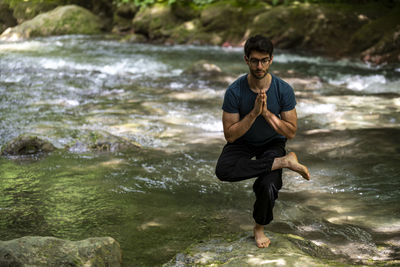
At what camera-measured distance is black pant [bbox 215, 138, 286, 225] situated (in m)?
3.58

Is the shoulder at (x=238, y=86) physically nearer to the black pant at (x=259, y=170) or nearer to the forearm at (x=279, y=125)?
the forearm at (x=279, y=125)

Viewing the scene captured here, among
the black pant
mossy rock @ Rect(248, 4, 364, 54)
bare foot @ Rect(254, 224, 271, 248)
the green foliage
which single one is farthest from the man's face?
the green foliage

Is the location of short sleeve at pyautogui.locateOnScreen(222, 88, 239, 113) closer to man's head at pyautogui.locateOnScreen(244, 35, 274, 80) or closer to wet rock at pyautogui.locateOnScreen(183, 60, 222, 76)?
man's head at pyautogui.locateOnScreen(244, 35, 274, 80)

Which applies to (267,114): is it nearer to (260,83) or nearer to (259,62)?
(260,83)

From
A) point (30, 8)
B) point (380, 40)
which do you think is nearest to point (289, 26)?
point (380, 40)

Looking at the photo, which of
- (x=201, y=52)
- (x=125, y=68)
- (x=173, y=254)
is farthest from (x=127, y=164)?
(x=201, y=52)

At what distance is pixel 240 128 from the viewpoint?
11.8 ft

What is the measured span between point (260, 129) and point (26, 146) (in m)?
4.22

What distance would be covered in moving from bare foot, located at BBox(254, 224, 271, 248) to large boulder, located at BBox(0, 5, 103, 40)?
21.6 meters

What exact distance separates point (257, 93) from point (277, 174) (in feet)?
2.09

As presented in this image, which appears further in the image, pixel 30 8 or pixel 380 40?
pixel 30 8

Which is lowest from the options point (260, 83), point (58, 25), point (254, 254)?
point (254, 254)

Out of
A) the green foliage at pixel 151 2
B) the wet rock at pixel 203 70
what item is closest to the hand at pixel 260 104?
the wet rock at pixel 203 70

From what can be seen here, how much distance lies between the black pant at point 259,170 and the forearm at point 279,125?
0.18 metres
